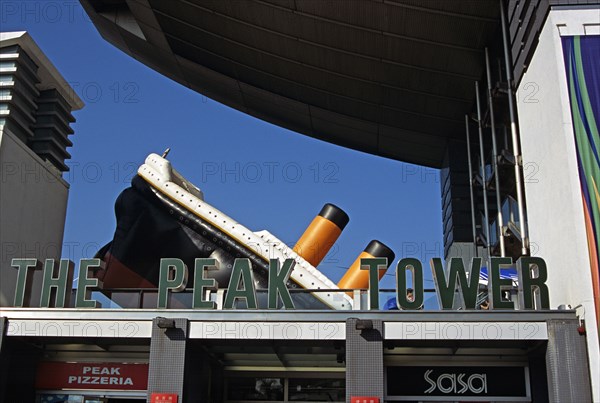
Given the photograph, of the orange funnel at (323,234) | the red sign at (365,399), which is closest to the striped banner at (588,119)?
the red sign at (365,399)

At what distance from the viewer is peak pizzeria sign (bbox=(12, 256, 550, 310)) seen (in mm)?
16453

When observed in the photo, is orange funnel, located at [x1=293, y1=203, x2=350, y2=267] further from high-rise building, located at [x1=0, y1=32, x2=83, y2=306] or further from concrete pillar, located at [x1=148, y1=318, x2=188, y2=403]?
concrete pillar, located at [x1=148, y1=318, x2=188, y2=403]

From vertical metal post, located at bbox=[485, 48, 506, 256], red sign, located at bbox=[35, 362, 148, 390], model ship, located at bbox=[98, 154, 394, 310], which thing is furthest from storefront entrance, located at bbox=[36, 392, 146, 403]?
vertical metal post, located at bbox=[485, 48, 506, 256]

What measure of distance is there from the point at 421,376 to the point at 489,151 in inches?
413

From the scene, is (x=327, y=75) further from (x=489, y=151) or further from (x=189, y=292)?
(x=189, y=292)

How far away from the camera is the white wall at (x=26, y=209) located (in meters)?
20.2

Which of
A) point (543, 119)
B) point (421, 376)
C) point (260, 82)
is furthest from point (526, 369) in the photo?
point (260, 82)

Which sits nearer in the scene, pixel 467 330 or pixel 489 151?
pixel 467 330

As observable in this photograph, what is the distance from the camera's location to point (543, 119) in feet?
60.5

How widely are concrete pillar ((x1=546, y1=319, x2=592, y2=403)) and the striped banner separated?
2.90 feet

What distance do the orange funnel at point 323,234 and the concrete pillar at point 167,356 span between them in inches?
337

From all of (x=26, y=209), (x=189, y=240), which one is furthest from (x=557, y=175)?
(x=26, y=209)

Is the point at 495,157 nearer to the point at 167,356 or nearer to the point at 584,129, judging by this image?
the point at 584,129

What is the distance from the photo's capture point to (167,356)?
16.4 meters
